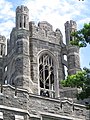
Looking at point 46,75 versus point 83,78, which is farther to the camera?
point 46,75

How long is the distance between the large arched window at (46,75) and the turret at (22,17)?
307 centimetres

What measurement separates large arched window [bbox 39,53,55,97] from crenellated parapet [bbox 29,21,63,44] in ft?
5.68

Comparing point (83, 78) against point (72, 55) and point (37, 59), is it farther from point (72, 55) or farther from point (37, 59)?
point (72, 55)

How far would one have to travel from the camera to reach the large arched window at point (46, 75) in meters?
43.4

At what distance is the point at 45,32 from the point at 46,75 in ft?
13.3

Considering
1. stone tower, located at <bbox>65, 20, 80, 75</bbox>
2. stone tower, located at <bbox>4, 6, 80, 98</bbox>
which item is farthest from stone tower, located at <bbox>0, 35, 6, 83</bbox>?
stone tower, located at <bbox>65, 20, 80, 75</bbox>

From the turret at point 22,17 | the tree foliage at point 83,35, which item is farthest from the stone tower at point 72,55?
the tree foliage at point 83,35

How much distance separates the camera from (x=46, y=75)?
44688 mm

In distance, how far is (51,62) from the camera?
45156 mm

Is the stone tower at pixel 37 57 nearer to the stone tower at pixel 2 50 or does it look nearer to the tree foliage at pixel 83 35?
the stone tower at pixel 2 50

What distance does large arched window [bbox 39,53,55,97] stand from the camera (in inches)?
1708

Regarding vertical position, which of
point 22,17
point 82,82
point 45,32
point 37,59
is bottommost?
point 82,82

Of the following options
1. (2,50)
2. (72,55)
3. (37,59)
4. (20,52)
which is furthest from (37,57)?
(2,50)

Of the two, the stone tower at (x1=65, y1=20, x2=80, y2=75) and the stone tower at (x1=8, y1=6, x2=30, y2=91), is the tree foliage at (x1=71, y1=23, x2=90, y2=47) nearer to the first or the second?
the stone tower at (x1=8, y1=6, x2=30, y2=91)
